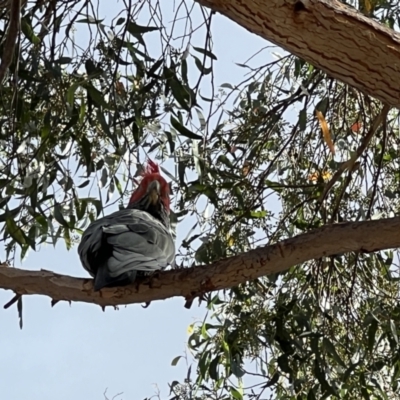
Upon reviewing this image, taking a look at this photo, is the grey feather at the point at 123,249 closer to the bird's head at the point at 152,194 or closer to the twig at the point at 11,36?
the bird's head at the point at 152,194

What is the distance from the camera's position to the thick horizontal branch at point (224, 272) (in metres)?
1.91

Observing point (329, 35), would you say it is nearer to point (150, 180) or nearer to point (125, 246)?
point (125, 246)

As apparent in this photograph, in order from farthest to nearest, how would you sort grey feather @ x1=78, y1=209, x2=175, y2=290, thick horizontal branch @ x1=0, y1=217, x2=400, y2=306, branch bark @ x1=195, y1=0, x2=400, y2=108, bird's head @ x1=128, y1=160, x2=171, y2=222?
bird's head @ x1=128, y1=160, x2=171, y2=222 < grey feather @ x1=78, y1=209, x2=175, y2=290 < thick horizontal branch @ x1=0, y1=217, x2=400, y2=306 < branch bark @ x1=195, y1=0, x2=400, y2=108

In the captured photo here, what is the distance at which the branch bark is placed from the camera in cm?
152

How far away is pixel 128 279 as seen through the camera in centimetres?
219

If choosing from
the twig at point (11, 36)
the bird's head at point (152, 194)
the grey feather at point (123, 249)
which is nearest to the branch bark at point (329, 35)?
the twig at point (11, 36)

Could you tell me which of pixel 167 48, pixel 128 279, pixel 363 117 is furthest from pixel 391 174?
pixel 128 279

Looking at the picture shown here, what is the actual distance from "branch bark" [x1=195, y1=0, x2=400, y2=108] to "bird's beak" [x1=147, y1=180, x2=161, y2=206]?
1.49m

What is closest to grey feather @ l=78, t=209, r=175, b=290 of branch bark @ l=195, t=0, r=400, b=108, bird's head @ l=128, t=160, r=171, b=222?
bird's head @ l=128, t=160, r=171, b=222

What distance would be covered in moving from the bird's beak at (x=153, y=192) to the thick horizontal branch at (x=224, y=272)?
856 millimetres

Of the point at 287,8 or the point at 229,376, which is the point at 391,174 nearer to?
the point at 229,376

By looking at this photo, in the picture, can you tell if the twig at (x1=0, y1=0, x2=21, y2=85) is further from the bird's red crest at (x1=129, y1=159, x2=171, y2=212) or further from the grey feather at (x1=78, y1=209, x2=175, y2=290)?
the bird's red crest at (x1=129, y1=159, x2=171, y2=212)

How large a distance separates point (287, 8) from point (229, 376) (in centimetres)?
174

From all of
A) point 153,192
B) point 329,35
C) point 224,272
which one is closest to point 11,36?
point 329,35
